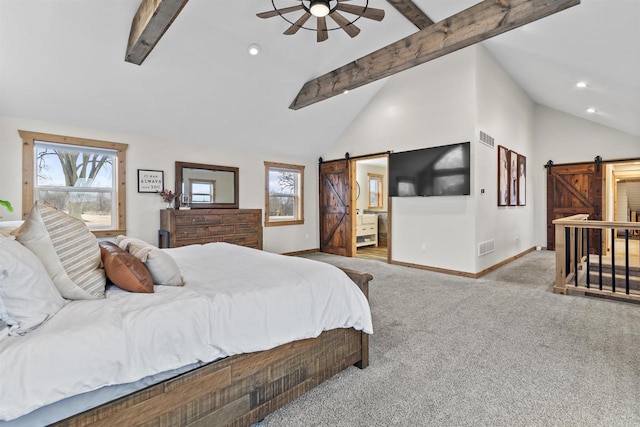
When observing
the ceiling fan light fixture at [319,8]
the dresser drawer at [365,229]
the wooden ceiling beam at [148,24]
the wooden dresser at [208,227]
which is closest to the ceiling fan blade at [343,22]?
the ceiling fan light fixture at [319,8]

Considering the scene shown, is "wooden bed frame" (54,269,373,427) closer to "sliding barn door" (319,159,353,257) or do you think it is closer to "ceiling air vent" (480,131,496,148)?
"ceiling air vent" (480,131,496,148)

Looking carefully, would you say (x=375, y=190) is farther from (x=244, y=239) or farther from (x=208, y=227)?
(x=208, y=227)

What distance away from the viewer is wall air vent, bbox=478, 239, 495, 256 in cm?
469

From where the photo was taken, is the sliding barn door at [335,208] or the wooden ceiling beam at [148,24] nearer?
the wooden ceiling beam at [148,24]

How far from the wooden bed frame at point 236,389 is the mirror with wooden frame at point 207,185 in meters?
4.04

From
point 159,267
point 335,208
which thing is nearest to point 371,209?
point 335,208

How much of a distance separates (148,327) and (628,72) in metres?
5.11

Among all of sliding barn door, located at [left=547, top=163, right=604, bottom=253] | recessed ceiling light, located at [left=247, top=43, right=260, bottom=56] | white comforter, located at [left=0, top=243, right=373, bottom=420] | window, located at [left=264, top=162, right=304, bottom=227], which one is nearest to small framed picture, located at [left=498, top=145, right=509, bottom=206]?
sliding barn door, located at [left=547, top=163, right=604, bottom=253]

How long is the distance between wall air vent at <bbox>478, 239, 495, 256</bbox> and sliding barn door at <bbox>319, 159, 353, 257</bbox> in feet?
8.40

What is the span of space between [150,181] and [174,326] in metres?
4.10

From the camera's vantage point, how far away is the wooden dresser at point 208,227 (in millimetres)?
4570

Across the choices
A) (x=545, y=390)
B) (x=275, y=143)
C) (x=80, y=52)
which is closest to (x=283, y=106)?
(x=275, y=143)

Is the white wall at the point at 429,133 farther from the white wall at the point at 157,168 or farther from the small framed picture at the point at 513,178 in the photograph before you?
the white wall at the point at 157,168

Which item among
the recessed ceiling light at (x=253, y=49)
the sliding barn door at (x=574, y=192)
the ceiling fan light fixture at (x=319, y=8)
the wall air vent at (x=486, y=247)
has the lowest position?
the wall air vent at (x=486, y=247)
